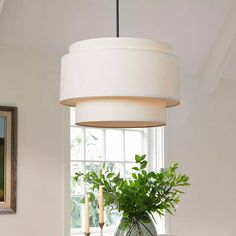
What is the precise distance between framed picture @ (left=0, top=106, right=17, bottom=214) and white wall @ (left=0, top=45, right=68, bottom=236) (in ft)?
0.19

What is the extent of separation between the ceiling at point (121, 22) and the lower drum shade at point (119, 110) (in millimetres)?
1696

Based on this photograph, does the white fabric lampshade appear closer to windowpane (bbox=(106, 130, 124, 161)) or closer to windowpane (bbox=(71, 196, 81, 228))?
Answer: windowpane (bbox=(71, 196, 81, 228))

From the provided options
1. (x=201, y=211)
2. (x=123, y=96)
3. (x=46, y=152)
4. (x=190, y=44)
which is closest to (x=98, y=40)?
(x=123, y=96)

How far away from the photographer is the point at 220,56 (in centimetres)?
494

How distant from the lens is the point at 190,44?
486 centimetres

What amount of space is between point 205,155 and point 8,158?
6.17 feet

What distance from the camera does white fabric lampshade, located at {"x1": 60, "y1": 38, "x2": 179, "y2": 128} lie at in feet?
7.84

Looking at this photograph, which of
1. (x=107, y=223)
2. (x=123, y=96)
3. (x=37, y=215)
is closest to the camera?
(x=123, y=96)

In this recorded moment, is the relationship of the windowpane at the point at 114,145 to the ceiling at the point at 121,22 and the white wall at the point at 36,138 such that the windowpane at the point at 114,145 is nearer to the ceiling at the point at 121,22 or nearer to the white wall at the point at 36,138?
the white wall at the point at 36,138

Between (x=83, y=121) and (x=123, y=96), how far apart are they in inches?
10.7

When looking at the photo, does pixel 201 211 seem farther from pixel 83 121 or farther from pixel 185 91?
pixel 83 121

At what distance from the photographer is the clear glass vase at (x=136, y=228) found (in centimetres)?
299

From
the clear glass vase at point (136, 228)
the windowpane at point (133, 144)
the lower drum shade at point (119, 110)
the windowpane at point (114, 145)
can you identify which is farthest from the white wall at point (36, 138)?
the lower drum shade at point (119, 110)

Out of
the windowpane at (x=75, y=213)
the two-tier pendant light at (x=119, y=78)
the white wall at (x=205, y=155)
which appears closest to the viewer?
the two-tier pendant light at (x=119, y=78)
